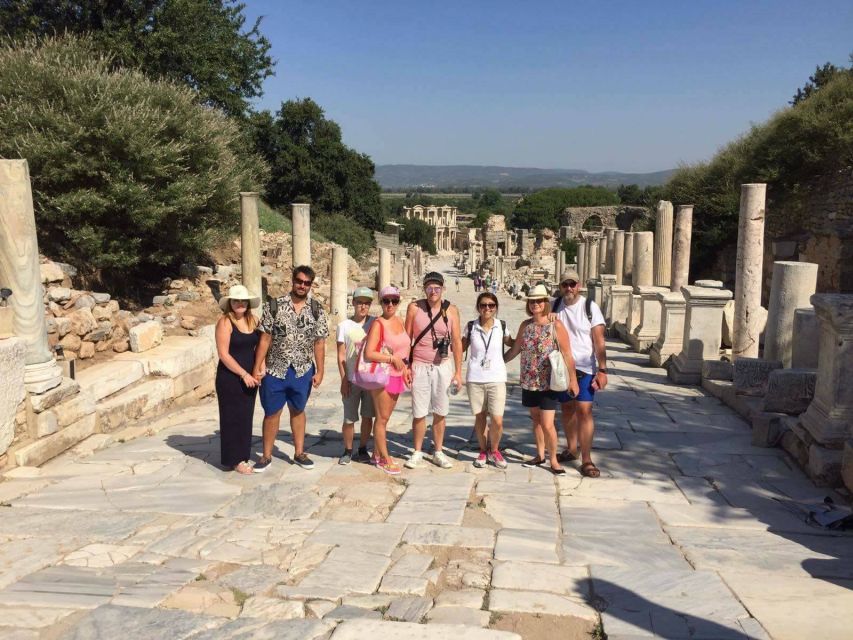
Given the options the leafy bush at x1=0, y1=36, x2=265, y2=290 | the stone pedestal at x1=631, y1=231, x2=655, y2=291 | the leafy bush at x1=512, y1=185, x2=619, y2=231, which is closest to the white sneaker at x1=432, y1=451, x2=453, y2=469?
the leafy bush at x1=0, y1=36, x2=265, y2=290

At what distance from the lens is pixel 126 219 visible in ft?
47.3

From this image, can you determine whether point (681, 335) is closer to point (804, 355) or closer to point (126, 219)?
point (804, 355)

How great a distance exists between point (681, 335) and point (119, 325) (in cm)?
851

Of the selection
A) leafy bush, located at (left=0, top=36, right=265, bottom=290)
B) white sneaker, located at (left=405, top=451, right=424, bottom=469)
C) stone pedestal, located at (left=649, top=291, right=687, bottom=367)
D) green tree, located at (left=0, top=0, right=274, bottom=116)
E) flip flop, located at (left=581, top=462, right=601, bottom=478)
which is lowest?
flip flop, located at (left=581, top=462, right=601, bottom=478)

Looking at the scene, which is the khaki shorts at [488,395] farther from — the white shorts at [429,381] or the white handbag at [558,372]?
the white handbag at [558,372]

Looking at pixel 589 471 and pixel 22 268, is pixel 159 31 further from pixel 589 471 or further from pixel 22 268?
pixel 589 471

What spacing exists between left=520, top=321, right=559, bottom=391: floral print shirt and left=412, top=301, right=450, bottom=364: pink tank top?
2.23 feet

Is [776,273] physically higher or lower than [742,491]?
higher

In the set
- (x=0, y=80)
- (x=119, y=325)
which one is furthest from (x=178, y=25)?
(x=119, y=325)

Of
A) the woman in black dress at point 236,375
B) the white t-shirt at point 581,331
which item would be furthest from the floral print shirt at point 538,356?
the woman in black dress at point 236,375

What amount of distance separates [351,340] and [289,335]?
534 millimetres

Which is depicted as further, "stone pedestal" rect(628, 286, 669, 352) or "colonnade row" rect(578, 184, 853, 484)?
"stone pedestal" rect(628, 286, 669, 352)

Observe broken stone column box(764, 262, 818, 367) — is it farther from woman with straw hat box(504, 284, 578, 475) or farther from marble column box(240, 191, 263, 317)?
marble column box(240, 191, 263, 317)

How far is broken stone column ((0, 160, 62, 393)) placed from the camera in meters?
6.28
